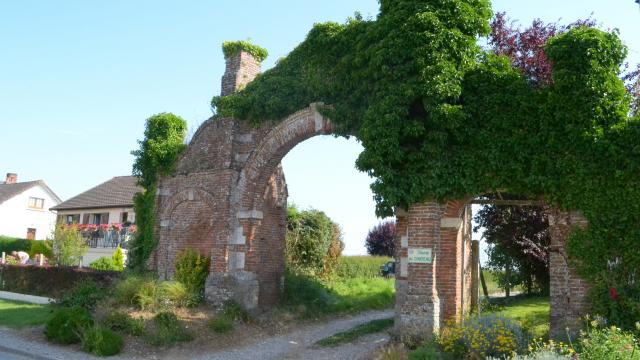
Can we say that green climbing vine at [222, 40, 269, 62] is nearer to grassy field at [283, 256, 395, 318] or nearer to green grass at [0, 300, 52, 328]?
grassy field at [283, 256, 395, 318]

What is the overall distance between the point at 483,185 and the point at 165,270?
9.79 meters

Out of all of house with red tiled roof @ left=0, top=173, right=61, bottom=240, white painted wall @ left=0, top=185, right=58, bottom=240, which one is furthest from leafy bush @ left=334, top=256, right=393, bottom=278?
house with red tiled roof @ left=0, top=173, right=61, bottom=240

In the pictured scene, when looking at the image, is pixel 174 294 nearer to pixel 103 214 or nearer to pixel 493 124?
pixel 493 124

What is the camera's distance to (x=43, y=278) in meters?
20.4

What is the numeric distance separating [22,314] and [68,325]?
416 cm

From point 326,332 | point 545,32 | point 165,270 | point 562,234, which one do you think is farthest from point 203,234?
point 545,32

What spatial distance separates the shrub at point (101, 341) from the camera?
10.8 metres

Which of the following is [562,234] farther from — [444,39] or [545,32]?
[545,32]

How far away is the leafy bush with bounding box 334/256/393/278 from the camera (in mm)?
24184

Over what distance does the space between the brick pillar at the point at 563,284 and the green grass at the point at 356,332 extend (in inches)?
186

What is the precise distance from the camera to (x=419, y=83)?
33.5 ft

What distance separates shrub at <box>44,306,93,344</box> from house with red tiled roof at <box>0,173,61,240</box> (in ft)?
118

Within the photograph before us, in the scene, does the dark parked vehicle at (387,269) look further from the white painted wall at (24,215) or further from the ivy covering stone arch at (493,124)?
the white painted wall at (24,215)

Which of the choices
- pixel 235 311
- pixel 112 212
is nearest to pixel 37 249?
pixel 112 212
